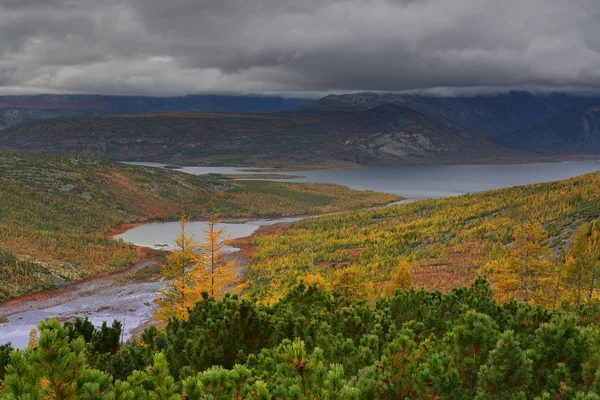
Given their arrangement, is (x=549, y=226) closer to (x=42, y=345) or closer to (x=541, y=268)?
(x=541, y=268)

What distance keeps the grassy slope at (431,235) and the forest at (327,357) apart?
31.8 m

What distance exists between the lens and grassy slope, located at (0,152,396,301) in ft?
194

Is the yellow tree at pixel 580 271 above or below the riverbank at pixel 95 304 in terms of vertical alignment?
above

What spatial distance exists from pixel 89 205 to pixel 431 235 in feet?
243

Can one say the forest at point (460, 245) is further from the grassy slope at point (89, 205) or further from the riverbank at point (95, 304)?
the grassy slope at point (89, 205)

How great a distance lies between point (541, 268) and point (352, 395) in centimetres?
3285

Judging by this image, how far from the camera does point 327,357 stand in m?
10.0

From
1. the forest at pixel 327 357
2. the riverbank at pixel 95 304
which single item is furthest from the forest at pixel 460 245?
the forest at pixel 327 357

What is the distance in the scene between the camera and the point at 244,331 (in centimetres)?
1096

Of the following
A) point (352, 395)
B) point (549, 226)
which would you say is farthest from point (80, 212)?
point (352, 395)

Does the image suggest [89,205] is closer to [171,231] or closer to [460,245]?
[171,231]

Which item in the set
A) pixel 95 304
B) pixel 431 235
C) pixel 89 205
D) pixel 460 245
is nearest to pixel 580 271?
pixel 460 245

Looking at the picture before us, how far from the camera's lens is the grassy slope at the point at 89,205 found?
59.0m

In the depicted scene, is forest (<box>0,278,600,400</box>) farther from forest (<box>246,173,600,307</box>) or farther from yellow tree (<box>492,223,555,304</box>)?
forest (<box>246,173,600,307</box>)
